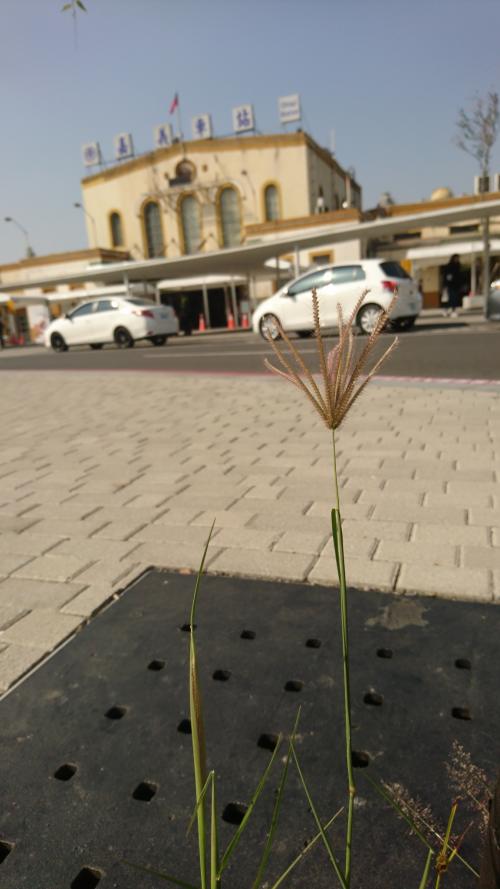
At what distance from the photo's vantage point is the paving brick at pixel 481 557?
2.38 meters

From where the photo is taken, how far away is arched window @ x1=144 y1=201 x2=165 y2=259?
40719 mm

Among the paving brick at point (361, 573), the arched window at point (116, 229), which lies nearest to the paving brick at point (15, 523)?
the paving brick at point (361, 573)

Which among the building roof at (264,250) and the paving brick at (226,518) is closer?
the paving brick at (226,518)

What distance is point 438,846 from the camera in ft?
3.83

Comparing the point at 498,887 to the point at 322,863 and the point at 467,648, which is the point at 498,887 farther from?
the point at 467,648

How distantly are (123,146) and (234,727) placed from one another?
47.8 meters

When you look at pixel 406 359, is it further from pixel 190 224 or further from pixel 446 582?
pixel 190 224

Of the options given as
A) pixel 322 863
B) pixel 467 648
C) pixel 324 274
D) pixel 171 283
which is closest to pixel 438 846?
pixel 322 863

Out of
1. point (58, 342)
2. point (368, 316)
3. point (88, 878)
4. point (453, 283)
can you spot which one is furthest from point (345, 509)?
point (453, 283)

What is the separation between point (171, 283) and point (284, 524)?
30327 mm

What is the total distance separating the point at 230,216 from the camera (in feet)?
128

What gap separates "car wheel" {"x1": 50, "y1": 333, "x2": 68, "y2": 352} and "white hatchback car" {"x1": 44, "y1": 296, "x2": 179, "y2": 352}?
0.18 m

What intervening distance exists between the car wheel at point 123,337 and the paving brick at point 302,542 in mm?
15427

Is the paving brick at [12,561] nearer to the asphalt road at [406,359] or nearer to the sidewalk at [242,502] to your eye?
the sidewalk at [242,502]
